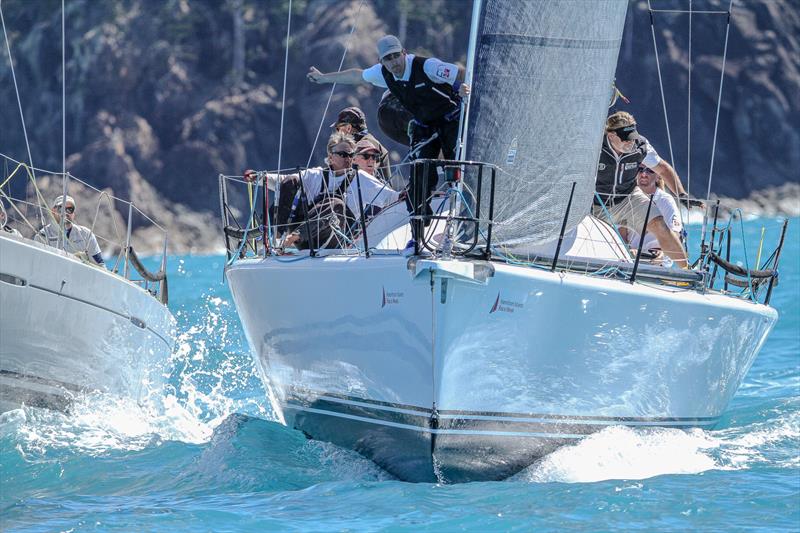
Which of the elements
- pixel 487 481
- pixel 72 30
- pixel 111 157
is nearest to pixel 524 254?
pixel 487 481

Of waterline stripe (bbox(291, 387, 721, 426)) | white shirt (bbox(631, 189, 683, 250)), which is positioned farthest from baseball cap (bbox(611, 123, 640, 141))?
waterline stripe (bbox(291, 387, 721, 426))

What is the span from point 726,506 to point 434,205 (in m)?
2.34

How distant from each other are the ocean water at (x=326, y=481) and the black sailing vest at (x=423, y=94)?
7.16 feet

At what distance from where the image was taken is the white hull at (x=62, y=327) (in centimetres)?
741

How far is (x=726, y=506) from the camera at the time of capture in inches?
237

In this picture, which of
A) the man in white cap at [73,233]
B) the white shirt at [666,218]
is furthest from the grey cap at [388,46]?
the man in white cap at [73,233]

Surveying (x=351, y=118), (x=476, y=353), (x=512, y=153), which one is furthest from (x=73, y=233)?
(x=476, y=353)

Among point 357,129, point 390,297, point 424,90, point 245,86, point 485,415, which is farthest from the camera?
point 245,86

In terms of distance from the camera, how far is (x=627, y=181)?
27.1ft

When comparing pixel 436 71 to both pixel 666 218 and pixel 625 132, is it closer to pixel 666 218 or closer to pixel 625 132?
pixel 625 132

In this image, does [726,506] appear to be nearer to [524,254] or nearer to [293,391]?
[524,254]

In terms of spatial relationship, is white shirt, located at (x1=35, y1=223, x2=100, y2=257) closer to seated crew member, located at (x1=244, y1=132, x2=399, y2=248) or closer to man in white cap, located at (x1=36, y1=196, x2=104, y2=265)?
man in white cap, located at (x1=36, y1=196, x2=104, y2=265)

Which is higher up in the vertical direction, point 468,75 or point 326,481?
point 468,75

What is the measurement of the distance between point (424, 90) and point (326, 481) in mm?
2458
